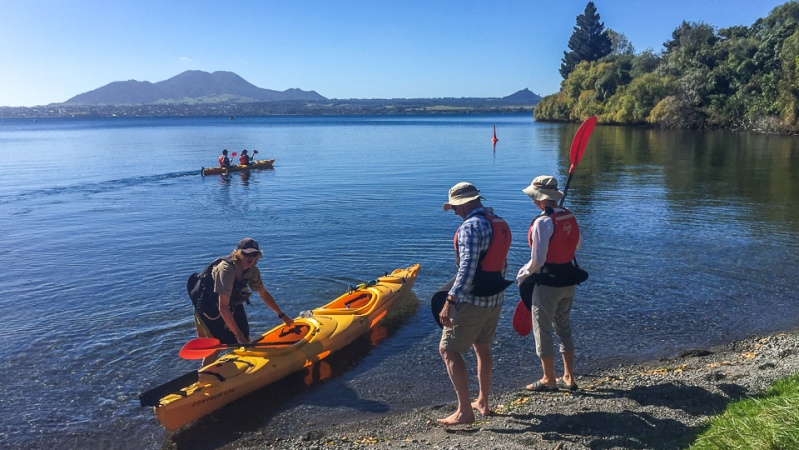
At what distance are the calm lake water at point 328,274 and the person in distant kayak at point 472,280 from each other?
1.83 m

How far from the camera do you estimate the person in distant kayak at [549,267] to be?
5.80 meters

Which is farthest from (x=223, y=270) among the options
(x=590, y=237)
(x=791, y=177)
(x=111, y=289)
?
(x=791, y=177)

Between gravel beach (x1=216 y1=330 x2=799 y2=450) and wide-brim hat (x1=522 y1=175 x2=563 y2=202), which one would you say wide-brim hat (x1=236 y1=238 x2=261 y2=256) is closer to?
gravel beach (x1=216 y1=330 x2=799 y2=450)

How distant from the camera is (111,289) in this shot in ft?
39.7

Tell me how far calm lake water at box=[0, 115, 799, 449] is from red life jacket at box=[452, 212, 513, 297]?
2.41 metres

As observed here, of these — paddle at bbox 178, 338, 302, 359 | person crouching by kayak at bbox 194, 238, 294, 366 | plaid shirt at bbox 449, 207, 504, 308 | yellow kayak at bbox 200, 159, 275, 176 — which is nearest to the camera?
plaid shirt at bbox 449, 207, 504, 308

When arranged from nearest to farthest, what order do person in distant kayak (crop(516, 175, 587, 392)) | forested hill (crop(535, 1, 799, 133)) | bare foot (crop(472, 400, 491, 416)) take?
person in distant kayak (crop(516, 175, 587, 392)) < bare foot (crop(472, 400, 491, 416)) < forested hill (crop(535, 1, 799, 133))

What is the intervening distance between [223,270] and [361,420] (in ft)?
7.86

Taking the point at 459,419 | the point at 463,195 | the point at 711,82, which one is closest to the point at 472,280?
the point at 463,195

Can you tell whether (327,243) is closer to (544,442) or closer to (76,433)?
(76,433)

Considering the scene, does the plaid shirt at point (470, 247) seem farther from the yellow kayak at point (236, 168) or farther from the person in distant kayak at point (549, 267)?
the yellow kayak at point (236, 168)

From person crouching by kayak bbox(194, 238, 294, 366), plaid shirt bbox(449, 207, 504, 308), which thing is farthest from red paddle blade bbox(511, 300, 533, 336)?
person crouching by kayak bbox(194, 238, 294, 366)

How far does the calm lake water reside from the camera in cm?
755

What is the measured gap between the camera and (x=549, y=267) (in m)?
5.99
